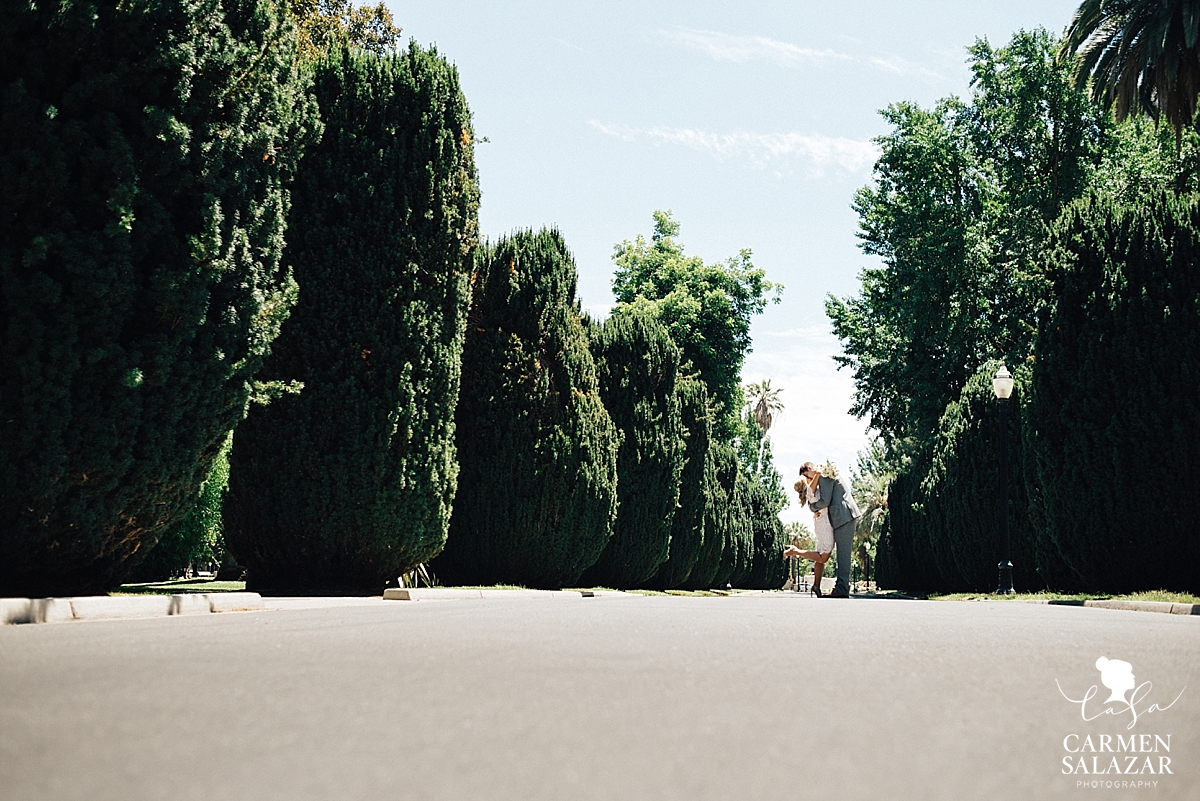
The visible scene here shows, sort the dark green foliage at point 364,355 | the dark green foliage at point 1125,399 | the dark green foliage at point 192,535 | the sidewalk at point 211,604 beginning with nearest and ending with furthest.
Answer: the sidewalk at point 211,604, the dark green foliage at point 364,355, the dark green foliage at point 1125,399, the dark green foliage at point 192,535

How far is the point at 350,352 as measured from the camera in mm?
15531

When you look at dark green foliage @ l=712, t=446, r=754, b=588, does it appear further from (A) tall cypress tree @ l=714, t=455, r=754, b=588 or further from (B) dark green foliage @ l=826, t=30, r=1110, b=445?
(B) dark green foliage @ l=826, t=30, r=1110, b=445

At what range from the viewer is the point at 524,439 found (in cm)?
2081

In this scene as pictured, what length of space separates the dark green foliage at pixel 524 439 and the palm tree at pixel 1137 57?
45.6 feet

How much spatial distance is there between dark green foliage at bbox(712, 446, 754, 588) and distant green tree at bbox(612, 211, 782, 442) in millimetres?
4039

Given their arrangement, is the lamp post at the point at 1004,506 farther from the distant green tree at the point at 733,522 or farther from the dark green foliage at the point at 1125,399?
the distant green tree at the point at 733,522

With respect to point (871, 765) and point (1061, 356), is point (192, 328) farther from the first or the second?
point (1061, 356)

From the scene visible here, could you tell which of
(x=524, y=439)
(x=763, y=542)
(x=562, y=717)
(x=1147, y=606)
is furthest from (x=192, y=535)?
(x=763, y=542)

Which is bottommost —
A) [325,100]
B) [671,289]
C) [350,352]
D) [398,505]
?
[398,505]

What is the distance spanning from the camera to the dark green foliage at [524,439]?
2052 cm

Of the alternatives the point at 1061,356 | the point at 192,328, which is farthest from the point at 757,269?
the point at 192,328

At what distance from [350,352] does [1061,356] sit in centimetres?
1183

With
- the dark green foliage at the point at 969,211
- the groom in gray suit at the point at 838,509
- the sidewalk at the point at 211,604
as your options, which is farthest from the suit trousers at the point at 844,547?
the dark green foliage at the point at 969,211

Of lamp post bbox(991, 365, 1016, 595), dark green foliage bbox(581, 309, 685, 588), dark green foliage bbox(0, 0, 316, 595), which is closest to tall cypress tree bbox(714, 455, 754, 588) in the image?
dark green foliage bbox(581, 309, 685, 588)
